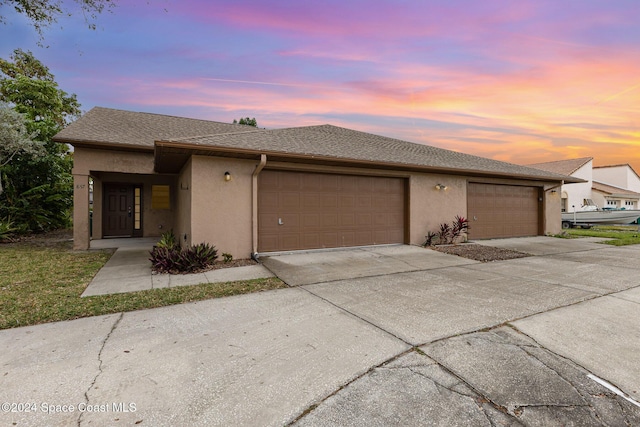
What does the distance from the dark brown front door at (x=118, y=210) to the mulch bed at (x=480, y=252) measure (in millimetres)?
11837

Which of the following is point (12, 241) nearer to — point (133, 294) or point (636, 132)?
point (133, 294)

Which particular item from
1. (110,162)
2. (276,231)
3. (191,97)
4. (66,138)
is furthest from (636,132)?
(66,138)

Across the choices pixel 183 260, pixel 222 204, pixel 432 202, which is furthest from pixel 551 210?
pixel 183 260

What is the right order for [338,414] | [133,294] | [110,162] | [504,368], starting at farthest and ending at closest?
[110,162], [133,294], [504,368], [338,414]

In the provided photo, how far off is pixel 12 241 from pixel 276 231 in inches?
391

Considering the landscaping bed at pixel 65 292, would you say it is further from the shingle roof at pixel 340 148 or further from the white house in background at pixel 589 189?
the white house in background at pixel 589 189

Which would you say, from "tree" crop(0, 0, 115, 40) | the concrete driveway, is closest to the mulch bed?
the concrete driveway

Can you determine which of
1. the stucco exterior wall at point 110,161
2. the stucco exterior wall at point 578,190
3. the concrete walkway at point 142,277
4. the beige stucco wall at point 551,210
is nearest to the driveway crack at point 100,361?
the concrete walkway at point 142,277

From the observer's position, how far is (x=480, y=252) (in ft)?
28.1

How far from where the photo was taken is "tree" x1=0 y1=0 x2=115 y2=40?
7.34m

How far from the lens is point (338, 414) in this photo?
197 cm

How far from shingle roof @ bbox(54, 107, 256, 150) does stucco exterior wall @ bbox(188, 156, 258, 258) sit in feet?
10.8

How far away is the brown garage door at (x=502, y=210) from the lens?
1123 centimetres

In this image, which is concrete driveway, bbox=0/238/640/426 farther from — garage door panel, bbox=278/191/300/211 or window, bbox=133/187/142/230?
window, bbox=133/187/142/230
